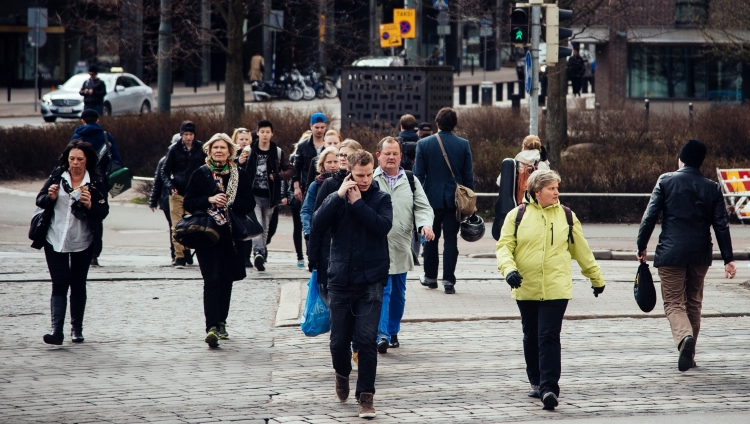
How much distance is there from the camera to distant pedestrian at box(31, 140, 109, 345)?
871 cm

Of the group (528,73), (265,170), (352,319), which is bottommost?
(352,319)

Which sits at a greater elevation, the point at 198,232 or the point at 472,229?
the point at 198,232

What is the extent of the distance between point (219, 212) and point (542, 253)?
2.97 meters

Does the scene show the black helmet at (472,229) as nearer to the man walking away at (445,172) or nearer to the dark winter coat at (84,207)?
the man walking away at (445,172)

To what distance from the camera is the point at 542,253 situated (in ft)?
22.4

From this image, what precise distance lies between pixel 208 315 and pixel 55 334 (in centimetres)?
124

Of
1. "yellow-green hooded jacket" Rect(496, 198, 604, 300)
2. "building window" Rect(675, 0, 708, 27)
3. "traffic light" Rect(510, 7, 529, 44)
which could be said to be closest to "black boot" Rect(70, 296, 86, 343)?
"yellow-green hooded jacket" Rect(496, 198, 604, 300)

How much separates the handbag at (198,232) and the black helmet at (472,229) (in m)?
3.04

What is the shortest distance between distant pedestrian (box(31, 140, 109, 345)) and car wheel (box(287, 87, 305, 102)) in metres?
35.4

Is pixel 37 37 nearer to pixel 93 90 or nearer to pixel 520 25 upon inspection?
pixel 93 90

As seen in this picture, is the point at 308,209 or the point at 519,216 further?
the point at 308,209

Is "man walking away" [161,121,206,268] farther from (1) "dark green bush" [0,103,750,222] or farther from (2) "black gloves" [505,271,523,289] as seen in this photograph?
(1) "dark green bush" [0,103,750,222]

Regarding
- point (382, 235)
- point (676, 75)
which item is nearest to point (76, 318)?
point (382, 235)

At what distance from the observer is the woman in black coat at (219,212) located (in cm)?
865
